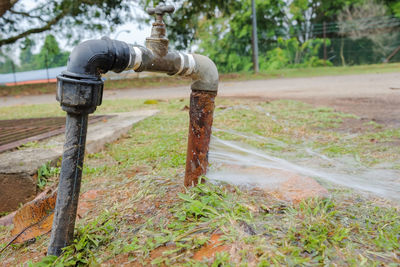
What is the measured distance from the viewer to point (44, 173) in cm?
235

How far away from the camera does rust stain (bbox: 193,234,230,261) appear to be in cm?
115

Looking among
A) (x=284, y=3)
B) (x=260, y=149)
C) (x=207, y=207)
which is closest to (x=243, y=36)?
(x=284, y=3)

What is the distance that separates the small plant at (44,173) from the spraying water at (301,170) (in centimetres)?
119

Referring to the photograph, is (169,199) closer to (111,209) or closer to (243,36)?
(111,209)

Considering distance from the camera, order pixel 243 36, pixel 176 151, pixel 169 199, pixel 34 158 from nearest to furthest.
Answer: pixel 169 199, pixel 34 158, pixel 176 151, pixel 243 36

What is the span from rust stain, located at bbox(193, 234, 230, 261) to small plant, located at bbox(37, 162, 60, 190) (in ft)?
5.13

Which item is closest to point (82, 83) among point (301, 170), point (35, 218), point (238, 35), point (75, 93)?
point (75, 93)

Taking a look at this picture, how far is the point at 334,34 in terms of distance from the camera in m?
25.9

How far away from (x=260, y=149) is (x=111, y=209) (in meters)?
1.59

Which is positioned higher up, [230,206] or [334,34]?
[334,34]

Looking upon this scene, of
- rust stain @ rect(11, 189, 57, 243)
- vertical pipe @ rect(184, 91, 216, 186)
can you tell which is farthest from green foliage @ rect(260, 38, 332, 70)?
rust stain @ rect(11, 189, 57, 243)

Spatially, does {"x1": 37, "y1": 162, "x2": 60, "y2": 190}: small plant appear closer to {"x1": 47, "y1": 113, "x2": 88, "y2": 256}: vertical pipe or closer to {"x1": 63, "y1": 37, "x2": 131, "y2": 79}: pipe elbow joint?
{"x1": 47, "y1": 113, "x2": 88, "y2": 256}: vertical pipe

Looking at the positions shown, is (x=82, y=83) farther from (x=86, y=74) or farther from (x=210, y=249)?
(x=210, y=249)

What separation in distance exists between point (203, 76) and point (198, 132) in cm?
30
